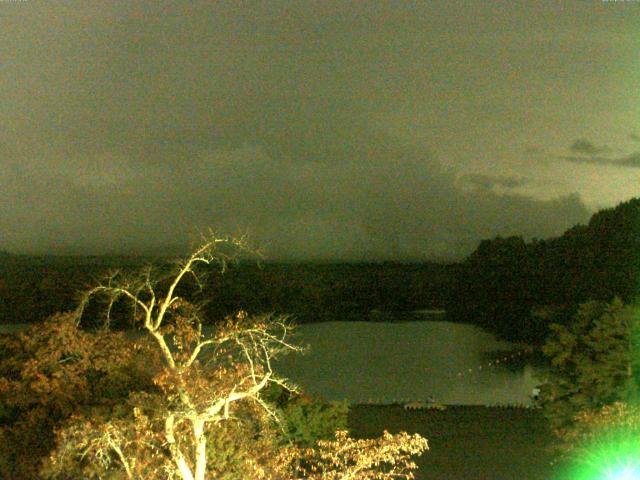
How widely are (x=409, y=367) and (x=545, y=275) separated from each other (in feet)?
38.5

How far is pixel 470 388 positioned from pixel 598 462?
21416 mm

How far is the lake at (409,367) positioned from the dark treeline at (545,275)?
2.08 meters

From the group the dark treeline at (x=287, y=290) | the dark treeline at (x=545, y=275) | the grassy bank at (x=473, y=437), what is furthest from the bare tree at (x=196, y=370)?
the dark treeline at (x=287, y=290)

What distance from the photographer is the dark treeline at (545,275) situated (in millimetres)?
31828

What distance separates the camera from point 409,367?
38031 mm

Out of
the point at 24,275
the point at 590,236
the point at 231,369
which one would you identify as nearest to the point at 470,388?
the point at 590,236

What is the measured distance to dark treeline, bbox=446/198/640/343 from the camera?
3183 cm

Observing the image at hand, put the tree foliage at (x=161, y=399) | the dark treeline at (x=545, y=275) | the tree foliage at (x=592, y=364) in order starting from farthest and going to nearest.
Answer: the dark treeline at (x=545, y=275) → the tree foliage at (x=592, y=364) → the tree foliage at (x=161, y=399)

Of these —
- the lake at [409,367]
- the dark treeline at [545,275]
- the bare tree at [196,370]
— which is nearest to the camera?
the bare tree at [196,370]

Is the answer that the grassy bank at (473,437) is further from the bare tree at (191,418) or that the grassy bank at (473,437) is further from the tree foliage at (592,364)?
the bare tree at (191,418)

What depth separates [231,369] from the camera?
9484 millimetres

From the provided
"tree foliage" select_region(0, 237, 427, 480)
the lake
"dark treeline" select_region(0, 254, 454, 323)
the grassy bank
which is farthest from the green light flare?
"dark treeline" select_region(0, 254, 454, 323)

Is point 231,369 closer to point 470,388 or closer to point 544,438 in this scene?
point 544,438

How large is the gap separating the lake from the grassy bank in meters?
2.48
